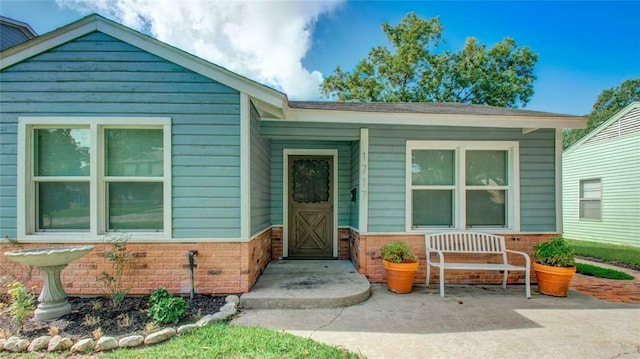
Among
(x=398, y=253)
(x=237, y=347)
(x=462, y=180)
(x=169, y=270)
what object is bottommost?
(x=237, y=347)

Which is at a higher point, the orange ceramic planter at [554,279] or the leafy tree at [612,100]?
the leafy tree at [612,100]

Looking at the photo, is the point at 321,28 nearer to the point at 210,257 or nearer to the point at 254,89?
the point at 254,89

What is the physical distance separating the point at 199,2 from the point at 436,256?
7.09 metres

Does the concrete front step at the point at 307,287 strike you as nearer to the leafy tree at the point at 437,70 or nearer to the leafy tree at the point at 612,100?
the leafy tree at the point at 437,70

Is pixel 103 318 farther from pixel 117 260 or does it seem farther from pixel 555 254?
pixel 555 254

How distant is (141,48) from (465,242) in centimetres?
553

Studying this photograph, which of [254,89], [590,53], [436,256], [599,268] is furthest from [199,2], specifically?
[590,53]

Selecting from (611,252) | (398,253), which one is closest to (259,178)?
(398,253)

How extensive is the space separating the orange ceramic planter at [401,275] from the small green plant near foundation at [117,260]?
3557 mm

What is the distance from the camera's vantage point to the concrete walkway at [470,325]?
8.82ft

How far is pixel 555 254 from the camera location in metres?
4.25

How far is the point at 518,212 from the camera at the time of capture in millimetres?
4840

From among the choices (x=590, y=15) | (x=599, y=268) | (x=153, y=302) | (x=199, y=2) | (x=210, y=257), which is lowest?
(x=599, y=268)

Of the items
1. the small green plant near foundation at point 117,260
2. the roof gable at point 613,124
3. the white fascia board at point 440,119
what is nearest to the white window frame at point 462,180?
the white fascia board at point 440,119
